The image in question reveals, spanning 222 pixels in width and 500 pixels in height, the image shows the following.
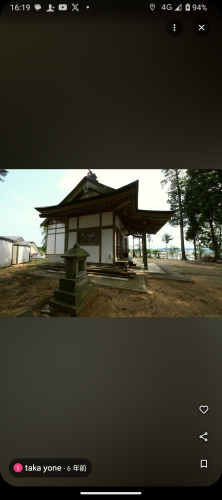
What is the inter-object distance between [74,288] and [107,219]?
95cm

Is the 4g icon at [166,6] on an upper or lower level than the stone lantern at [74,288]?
upper

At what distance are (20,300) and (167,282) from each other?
4.98ft

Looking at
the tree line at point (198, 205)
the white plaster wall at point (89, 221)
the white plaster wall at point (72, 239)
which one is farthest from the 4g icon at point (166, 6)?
the white plaster wall at point (72, 239)

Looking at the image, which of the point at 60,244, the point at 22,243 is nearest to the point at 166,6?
the point at 60,244

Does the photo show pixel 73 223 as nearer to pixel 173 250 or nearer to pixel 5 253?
pixel 5 253

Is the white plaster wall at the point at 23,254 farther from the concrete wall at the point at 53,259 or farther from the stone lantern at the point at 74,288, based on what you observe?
the stone lantern at the point at 74,288

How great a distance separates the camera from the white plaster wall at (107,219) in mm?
1733

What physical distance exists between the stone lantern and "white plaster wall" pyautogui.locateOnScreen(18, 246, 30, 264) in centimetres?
71

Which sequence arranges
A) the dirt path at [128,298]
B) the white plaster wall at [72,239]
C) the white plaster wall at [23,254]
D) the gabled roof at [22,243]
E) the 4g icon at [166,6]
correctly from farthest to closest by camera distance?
the white plaster wall at [23,254]
the gabled roof at [22,243]
the white plaster wall at [72,239]
the dirt path at [128,298]
the 4g icon at [166,6]

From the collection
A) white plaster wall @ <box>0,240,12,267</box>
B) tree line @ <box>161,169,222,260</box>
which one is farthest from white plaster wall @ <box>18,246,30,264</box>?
tree line @ <box>161,169,222,260</box>

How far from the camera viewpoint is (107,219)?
1756 mm

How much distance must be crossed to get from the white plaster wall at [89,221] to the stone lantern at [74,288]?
0.38 m

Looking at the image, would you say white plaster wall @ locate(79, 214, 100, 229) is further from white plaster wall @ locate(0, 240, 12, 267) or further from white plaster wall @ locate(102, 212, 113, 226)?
white plaster wall @ locate(0, 240, 12, 267)
